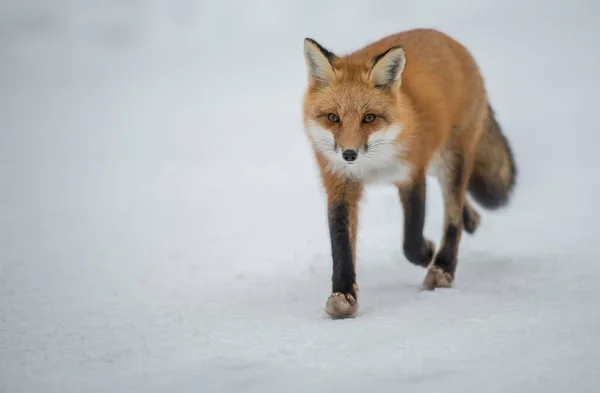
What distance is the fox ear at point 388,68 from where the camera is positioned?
3.72m

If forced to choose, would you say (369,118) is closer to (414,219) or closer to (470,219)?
(414,219)

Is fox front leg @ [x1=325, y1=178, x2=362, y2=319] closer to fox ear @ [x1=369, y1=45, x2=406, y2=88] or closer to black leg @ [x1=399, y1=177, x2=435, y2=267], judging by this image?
black leg @ [x1=399, y1=177, x2=435, y2=267]

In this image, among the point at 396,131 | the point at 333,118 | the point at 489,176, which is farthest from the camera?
the point at 489,176

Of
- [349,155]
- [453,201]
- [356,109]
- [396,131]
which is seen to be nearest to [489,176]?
[453,201]

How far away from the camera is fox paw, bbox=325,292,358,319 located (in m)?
3.65

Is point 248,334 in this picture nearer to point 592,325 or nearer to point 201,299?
point 201,299

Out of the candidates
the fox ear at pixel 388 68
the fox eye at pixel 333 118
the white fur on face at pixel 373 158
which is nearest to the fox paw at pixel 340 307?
the white fur on face at pixel 373 158

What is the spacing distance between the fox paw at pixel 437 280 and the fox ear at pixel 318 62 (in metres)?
1.37

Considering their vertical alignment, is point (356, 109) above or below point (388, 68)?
below

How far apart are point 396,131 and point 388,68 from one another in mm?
346

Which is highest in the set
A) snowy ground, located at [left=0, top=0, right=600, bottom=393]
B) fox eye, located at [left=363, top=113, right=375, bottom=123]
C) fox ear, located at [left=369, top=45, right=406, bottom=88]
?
fox ear, located at [left=369, top=45, right=406, bottom=88]

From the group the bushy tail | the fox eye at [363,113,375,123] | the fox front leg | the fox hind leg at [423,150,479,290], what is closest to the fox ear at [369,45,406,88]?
the fox eye at [363,113,375,123]

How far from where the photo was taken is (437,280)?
4.30 m

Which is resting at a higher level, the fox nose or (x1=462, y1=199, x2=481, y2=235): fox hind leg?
the fox nose
